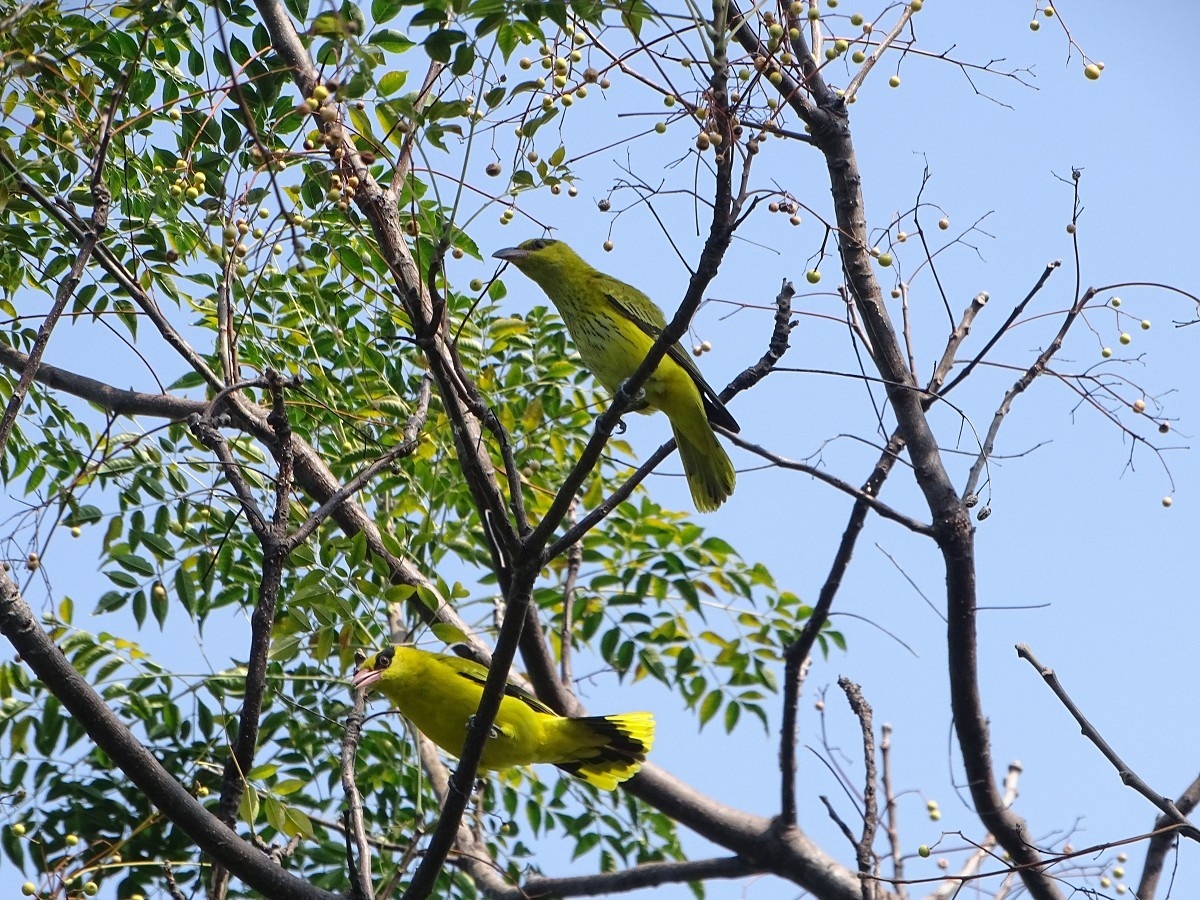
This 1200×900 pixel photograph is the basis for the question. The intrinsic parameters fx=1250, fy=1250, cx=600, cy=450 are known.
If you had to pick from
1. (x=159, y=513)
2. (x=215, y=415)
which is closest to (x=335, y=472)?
(x=159, y=513)

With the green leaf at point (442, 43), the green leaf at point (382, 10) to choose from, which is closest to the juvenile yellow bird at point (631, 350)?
the green leaf at point (382, 10)

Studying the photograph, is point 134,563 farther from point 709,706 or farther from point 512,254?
point 709,706

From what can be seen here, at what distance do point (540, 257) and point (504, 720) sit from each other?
2029 mm

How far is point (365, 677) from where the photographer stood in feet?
14.5

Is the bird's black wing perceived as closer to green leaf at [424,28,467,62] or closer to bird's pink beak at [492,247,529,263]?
bird's pink beak at [492,247,529,263]

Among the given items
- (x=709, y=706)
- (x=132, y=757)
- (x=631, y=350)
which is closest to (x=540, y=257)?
(x=631, y=350)

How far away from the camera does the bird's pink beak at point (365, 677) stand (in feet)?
14.3

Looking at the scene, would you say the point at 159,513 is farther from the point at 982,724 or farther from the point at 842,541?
the point at 982,724

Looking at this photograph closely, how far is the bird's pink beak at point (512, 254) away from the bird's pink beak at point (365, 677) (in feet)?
6.23

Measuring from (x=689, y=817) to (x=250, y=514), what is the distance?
3.22 m

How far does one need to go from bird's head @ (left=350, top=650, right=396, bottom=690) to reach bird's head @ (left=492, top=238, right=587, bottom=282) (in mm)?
1793

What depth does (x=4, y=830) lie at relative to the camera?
434 cm

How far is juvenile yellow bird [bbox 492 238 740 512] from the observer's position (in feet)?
16.0

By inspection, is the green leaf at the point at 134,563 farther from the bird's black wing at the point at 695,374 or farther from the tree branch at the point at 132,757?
the bird's black wing at the point at 695,374
